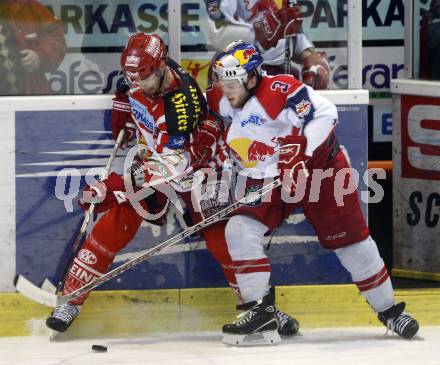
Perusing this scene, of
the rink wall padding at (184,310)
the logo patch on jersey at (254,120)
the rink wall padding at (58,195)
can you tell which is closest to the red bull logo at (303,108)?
the logo patch on jersey at (254,120)

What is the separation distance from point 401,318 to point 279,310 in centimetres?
54

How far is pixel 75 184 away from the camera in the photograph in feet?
22.6

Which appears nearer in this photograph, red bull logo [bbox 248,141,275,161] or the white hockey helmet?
the white hockey helmet

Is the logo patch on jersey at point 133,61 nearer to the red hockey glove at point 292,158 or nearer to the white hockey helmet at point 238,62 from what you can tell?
the white hockey helmet at point 238,62

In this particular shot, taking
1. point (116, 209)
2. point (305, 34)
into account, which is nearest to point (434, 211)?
point (305, 34)

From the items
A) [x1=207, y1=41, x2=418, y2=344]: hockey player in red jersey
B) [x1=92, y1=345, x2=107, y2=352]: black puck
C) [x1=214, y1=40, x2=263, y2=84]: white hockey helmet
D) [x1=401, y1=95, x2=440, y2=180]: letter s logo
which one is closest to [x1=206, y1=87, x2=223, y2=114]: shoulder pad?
[x1=207, y1=41, x2=418, y2=344]: hockey player in red jersey

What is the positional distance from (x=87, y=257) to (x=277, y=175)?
862 millimetres

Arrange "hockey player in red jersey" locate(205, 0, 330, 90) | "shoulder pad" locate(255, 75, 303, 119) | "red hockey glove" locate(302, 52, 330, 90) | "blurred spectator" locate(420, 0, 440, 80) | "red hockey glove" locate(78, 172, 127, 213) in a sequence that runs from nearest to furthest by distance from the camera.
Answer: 1. "shoulder pad" locate(255, 75, 303, 119)
2. "red hockey glove" locate(78, 172, 127, 213)
3. "hockey player in red jersey" locate(205, 0, 330, 90)
4. "red hockey glove" locate(302, 52, 330, 90)
5. "blurred spectator" locate(420, 0, 440, 80)

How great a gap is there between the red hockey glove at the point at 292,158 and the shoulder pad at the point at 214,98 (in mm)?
360

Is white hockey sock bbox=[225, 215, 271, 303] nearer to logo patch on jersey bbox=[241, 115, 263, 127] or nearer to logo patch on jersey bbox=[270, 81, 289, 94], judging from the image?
logo patch on jersey bbox=[241, 115, 263, 127]

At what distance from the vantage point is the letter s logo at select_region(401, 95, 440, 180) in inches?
301

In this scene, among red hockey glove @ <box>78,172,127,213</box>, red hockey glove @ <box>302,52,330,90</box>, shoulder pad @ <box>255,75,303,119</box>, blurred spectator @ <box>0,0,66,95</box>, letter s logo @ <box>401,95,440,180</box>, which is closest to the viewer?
shoulder pad @ <box>255,75,303,119</box>

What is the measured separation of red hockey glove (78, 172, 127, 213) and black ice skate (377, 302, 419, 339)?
1.21 m

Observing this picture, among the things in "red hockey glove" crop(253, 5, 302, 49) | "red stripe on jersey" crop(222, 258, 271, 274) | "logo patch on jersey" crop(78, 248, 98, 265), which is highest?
"red hockey glove" crop(253, 5, 302, 49)
